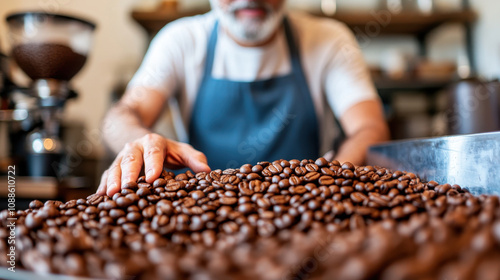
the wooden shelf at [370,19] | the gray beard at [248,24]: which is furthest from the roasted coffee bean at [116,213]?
the wooden shelf at [370,19]

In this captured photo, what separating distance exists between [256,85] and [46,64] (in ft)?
2.57

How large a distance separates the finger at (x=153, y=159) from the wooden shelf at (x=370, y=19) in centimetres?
203

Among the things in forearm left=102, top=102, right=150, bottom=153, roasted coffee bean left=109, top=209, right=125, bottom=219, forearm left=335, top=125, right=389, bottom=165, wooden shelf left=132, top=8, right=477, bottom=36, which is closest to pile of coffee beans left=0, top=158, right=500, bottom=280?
roasted coffee bean left=109, top=209, right=125, bottom=219

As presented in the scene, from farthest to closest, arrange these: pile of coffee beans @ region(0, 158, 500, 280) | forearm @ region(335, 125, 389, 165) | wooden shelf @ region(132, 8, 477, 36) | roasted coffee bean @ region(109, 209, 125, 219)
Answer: wooden shelf @ region(132, 8, 477, 36)
forearm @ region(335, 125, 389, 165)
roasted coffee bean @ region(109, 209, 125, 219)
pile of coffee beans @ region(0, 158, 500, 280)

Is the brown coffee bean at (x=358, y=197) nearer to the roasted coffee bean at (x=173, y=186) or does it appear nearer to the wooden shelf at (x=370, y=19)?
the roasted coffee bean at (x=173, y=186)

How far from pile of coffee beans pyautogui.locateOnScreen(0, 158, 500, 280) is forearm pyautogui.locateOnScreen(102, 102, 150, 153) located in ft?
1.66

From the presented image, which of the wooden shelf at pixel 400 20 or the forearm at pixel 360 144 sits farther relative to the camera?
the wooden shelf at pixel 400 20

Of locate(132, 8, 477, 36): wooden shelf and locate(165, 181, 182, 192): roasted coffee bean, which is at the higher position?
locate(132, 8, 477, 36): wooden shelf

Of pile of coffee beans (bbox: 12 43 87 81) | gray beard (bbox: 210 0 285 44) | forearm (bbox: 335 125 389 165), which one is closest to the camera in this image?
forearm (bbox: 335 125 389 165)

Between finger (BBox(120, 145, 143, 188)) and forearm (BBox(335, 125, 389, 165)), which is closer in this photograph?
finger (BBox(120, 145, 143, 188))

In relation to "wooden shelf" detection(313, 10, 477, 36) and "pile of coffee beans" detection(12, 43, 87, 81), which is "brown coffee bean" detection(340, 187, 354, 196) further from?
"wooden shelf" detection(313, 10, 477, 36)

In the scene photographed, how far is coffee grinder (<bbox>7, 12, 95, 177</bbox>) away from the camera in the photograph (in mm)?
1358

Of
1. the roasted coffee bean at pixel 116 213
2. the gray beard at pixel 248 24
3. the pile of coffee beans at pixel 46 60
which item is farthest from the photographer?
the gray beard at pixel 248 24

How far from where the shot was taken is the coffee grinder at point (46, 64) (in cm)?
136
